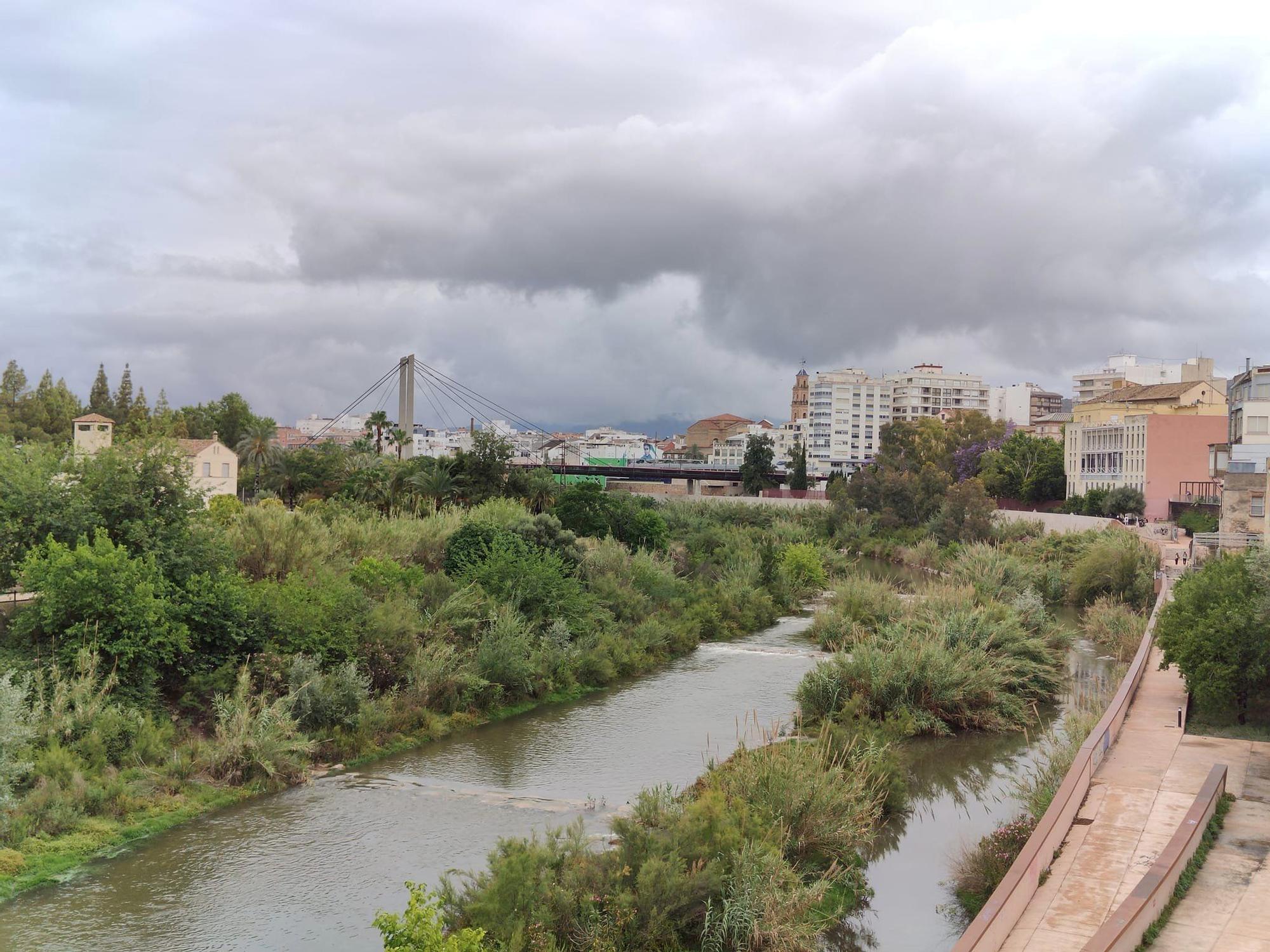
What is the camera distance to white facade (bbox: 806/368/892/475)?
14938 centimetres

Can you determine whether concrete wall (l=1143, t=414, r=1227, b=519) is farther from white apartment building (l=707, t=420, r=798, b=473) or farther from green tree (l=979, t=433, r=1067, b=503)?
white apartment building (l=707, t=420, r=798, b=473)

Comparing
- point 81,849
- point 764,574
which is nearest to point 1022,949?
point 81,849

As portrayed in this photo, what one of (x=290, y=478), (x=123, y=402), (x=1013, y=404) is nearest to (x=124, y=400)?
(x=123, y=402)

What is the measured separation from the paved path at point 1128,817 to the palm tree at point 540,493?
24.1m

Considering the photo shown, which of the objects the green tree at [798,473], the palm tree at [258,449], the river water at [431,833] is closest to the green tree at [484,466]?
the river water at [431,833]

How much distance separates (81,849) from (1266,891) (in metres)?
13.1

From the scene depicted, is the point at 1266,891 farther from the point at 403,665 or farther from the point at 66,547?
the point at 66,547

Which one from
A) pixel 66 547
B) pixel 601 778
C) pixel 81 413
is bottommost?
pixel 601 778

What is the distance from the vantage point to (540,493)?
131 ft

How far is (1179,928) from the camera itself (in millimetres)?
9656

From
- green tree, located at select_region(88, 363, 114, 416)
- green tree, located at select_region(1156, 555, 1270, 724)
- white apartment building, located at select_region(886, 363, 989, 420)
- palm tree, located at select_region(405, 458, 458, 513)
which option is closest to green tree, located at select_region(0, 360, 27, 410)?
green tree, located at select_region(88, 363, 114, 416)

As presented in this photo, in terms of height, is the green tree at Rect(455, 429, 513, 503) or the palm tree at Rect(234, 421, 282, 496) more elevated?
the palm tree at Rect(234, 421, 282, 496)

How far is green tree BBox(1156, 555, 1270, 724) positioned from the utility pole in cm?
4447

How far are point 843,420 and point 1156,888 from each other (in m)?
143
